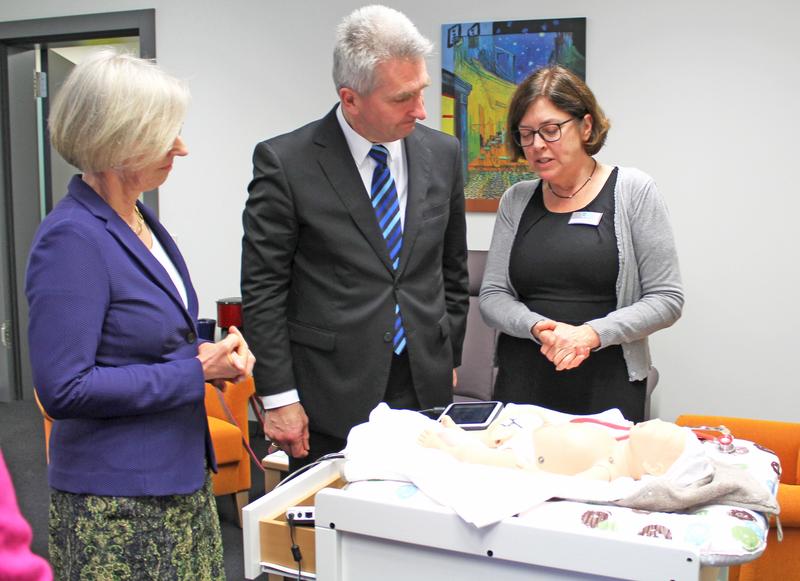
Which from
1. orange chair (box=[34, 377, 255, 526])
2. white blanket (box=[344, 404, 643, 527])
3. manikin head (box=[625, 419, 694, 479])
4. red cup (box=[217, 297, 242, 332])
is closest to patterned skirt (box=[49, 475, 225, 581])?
white blanket (box=[344, 404, 643, 527])

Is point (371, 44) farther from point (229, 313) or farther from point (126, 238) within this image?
point (229, 313)

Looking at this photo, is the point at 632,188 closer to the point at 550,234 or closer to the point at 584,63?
the point at 550,234

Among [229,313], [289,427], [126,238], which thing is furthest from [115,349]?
[229,313]

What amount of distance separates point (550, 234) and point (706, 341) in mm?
1947

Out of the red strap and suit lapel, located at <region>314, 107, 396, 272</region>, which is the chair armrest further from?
the red strap

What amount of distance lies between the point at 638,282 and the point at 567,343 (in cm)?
28

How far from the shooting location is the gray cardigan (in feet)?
5.90

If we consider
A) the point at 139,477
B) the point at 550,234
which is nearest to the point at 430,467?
the point at 139,477

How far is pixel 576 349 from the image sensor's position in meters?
1.73

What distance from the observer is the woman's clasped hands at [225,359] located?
135cm

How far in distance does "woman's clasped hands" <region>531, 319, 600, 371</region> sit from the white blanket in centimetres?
42

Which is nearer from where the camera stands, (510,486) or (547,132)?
(510,486)

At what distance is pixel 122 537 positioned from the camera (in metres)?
1.28

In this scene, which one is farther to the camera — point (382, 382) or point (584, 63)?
point (584, 63)
